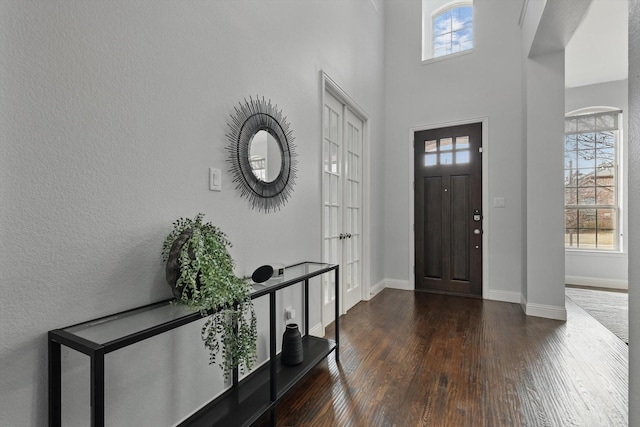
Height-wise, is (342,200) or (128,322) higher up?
(342,200)

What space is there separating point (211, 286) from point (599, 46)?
545 centimetres

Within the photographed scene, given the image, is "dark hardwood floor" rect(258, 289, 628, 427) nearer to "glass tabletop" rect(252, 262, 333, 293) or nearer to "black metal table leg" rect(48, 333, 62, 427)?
"glass tabletop" rect(252, 262, 333, 293)

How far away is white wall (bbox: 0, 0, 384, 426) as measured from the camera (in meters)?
0.90

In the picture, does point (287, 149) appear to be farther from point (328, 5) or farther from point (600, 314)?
point (600, 314)

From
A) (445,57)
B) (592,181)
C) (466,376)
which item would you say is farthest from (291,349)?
(592,181)

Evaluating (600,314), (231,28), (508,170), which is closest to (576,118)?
(508,170)

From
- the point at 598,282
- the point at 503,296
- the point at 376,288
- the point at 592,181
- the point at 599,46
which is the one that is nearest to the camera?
the point at 503,296

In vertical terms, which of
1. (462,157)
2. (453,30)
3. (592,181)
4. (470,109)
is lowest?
(592,181)

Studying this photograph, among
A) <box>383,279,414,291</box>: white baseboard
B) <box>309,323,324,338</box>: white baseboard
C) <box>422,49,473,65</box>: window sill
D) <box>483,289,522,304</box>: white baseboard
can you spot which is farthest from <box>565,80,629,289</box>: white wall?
<box>309,323,324,338</box>: white baseboard

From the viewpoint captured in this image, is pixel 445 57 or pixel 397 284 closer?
pixel 445 57

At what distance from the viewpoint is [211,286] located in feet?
3.77

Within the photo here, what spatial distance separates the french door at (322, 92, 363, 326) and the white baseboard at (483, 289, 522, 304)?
164 cm

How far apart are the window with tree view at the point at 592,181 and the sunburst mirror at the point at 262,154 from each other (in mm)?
4732

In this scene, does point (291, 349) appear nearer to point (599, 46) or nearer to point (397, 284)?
point (397, 284)
